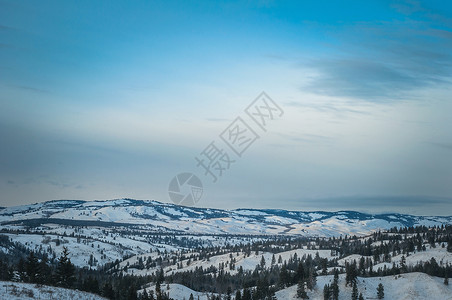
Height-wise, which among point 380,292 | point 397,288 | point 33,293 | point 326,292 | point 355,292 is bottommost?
point 326,292

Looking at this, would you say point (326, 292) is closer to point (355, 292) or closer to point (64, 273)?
point (355, 292)

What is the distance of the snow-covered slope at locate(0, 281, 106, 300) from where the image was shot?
177 ft

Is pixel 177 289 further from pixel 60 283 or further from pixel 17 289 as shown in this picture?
pixel 17 289

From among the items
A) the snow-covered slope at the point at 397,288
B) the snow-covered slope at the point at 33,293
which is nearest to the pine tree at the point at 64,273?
the snow-covered slope at the point at 33,293

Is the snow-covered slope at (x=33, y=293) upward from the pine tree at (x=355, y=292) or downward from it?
upward

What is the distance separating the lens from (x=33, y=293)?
186 feet

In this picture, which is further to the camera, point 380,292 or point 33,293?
point 380,292

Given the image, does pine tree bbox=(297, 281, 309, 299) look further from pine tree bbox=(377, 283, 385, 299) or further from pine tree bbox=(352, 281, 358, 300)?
pine tree bbox=(377, 283, 385, 299)

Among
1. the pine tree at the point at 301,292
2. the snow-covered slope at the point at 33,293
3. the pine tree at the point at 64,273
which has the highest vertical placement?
the snow-covered slope at the point at 33,293

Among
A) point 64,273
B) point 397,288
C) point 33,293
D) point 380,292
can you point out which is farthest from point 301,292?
point 33,293

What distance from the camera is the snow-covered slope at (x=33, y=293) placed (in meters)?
53.9

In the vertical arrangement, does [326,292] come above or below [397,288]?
below

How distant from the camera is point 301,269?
186 m

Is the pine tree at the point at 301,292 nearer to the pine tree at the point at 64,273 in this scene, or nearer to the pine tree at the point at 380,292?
the pine tree at the point at 380,292
